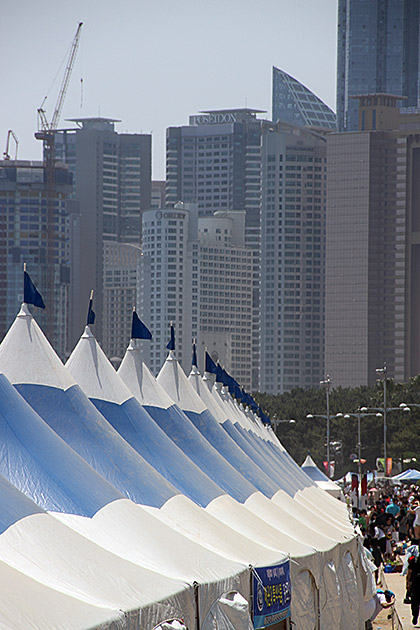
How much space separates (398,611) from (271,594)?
33.5 feet

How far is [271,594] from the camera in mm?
13836

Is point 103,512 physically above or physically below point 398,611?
above

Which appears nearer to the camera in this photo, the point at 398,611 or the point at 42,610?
the point at 42,610

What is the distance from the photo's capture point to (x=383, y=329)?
19025 cm

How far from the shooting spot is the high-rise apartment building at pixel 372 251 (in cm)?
18750

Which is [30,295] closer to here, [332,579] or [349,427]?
[332,579]

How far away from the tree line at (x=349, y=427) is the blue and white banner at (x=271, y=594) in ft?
226

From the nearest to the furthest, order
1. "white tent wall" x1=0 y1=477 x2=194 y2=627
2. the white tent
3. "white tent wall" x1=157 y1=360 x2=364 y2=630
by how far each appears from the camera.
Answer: "white tent wall" x1=0 y1=477 x2=194 y2=627, the white tent, "white tent wall" x1=157 y1=360 x2=364 y2=630

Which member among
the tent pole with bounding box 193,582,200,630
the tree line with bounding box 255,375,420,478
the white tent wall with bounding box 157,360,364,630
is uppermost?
the tent pole with bounding box 193,582,200,630

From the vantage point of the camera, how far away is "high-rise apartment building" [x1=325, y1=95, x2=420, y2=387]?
18750cm

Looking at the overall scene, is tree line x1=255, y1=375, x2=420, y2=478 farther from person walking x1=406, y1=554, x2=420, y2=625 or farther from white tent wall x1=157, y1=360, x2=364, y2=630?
white tent wall x1=157, y1=360, x2=364, y2=630

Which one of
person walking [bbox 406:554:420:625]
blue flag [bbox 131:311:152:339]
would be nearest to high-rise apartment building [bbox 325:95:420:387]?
blue flag [bbox 131:311:152:339]

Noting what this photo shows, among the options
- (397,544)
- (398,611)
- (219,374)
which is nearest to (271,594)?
(398,611)

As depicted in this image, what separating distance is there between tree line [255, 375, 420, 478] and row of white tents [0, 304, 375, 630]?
64662 mm
